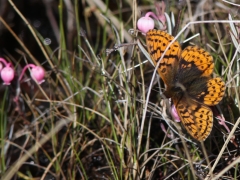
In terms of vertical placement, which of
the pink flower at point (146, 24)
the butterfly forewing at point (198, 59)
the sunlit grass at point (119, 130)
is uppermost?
the pink flower at point (146, 24)

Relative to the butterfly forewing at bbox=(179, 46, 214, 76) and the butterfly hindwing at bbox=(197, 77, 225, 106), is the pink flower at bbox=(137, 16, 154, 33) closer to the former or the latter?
the butterfly forewing at bbox=(179, 46, 214, 76)

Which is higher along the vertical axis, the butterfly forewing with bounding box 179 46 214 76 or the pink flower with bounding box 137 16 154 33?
the pink flower with bounding box 137 16 154 33

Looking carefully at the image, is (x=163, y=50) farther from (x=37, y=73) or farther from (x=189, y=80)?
(x=37, y=73)

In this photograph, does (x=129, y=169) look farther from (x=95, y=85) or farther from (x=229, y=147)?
(x=95, y=85)

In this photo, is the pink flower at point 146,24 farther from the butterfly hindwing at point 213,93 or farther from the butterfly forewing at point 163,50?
the butterfly hindwing at point 213,93

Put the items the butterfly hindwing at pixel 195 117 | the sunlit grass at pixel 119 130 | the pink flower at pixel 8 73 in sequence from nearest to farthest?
1. the butterfly hindwing at pixel 195 117
2. the sunlit grass at pixel 119 130
3. the pink flower at pixel 8 73

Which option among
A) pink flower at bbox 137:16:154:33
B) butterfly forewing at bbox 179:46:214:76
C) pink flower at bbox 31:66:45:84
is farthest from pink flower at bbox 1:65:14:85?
butterfly forewing at bbox 179:46:214:76

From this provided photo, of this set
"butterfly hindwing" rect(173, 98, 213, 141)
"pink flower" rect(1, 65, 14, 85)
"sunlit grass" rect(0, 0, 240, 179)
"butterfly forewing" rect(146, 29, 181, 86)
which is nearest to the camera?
"butterfly hindwing" rect(173, 98, 213, 141)

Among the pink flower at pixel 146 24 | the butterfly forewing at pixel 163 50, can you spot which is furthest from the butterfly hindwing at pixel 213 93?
the pink flower at pixel 146 24

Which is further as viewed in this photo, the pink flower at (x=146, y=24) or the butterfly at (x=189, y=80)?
the pink flower at (x=146, y=24)
